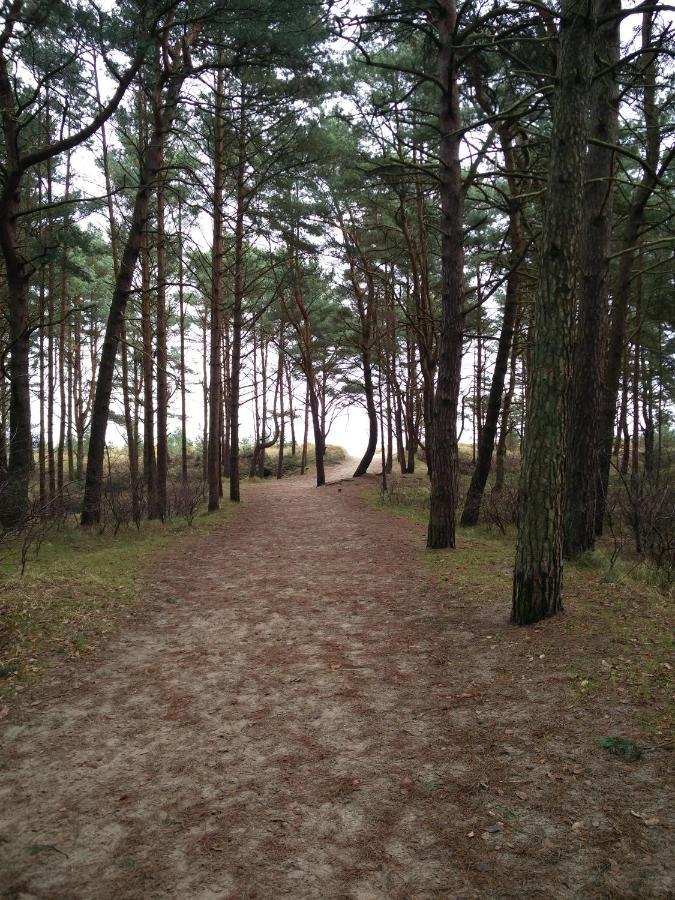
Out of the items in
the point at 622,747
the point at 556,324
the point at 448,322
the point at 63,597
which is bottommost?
the point at 622,747

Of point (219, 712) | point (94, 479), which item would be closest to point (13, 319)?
point (94, 479)

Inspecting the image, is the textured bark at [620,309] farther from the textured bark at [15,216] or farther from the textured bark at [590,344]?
the textured bark at [15,216]

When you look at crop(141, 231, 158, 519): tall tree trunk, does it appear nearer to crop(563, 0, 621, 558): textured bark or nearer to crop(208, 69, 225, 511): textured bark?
crop(208, 69, 225, 511): textured bark

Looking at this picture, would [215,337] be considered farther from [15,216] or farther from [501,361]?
[501,361]

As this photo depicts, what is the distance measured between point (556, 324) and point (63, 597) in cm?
572

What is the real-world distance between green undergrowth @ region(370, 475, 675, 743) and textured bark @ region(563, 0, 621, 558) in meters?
0.55

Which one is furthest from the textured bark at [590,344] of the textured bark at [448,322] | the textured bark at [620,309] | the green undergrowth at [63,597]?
the green undergrowth at [63,597]

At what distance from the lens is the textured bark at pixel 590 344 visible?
23.5 feet

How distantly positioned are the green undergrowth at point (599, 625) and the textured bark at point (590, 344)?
551mm

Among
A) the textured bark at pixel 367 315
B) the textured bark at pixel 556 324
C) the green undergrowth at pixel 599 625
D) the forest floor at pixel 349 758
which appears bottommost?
the forest floor at pixel 349 758

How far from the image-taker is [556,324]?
4.78 metres

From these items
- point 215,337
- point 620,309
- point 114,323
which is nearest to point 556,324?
point 620,309

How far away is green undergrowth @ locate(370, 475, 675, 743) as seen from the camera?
3539 millimetres

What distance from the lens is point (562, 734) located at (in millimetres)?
3166
